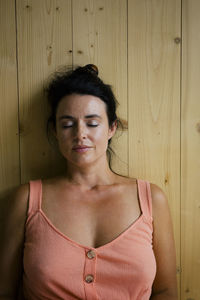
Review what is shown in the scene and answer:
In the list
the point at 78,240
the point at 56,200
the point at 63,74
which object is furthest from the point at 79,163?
the point at 63,74

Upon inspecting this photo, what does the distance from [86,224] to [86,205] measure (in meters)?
0.08

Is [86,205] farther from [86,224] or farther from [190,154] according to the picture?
[190,154]

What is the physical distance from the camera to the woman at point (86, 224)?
1.03m

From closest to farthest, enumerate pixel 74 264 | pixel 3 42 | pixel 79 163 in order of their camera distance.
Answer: pixel 74 264 → pixel 79 163 → pixel 3 42

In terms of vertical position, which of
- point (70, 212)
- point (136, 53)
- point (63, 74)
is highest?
point (136, 53)

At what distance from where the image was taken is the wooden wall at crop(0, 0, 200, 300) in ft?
4.20

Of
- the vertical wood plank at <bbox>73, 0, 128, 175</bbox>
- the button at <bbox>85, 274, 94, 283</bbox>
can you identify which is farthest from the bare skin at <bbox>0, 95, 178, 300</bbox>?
the vertical wood plank at <bbox>73, 0, 128, 175</bbox>

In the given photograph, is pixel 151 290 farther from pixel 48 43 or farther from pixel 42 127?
pixel 48 43

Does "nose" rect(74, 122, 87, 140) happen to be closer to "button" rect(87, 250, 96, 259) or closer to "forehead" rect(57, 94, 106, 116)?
"forehead" rect(57, 94, 106, 116)

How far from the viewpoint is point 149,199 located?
119cm

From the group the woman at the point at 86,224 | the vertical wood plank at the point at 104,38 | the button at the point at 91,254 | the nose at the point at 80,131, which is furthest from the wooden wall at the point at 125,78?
the button at the point at 91,254

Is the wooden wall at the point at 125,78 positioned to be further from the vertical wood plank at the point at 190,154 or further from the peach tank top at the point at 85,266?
the peach tank top at the point at 85,266

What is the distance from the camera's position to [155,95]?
132 cm

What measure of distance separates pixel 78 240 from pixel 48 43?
0.90 meters
